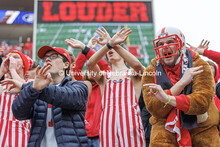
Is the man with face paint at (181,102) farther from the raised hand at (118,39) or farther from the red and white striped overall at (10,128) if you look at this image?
the red and white striped overall at (10,128)

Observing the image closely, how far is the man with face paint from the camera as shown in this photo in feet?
7.61

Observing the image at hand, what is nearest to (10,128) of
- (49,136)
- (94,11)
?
(49,136)

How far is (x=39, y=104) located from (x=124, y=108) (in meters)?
0.97

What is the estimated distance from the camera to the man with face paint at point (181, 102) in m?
2.32

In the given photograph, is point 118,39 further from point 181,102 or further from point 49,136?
point 49,136

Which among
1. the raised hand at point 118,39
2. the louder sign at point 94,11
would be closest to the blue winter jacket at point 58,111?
the raised hand at point 118,39

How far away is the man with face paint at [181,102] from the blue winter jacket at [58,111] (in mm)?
590

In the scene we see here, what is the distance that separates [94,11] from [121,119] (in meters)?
7.04

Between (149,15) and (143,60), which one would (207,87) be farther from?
(149,15)

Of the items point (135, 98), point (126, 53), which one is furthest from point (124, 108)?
point (126, 53)

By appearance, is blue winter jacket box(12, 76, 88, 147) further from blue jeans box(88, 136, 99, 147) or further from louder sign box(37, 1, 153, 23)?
louder sign box(37, 1, 153, 23)

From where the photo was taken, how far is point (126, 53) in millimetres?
3291

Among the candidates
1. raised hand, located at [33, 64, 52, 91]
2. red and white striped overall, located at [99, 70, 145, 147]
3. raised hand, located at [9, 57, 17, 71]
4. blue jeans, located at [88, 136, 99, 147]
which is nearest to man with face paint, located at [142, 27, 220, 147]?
red and white striped overall, located at [99, 70, 145, 147]

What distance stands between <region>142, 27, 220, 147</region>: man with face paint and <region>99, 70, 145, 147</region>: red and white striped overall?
0.55 m
